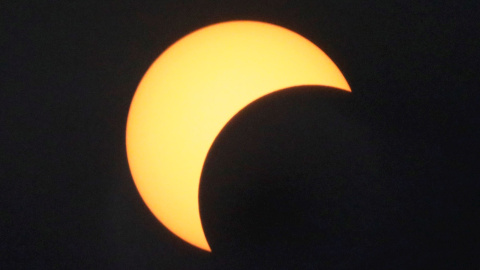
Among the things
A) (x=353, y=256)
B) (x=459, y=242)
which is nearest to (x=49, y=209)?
(x=353, y=256)

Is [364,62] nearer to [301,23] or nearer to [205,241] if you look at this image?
[301,23]

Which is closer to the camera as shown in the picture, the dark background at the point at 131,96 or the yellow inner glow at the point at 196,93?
the yellow inner glow at the point at 196,93

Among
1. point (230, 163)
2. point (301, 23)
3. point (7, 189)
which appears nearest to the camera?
point (230, 163)

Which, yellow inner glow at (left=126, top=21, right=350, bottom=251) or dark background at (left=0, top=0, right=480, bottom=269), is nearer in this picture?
yellow inner glow at (left=126, top=21, right=350, bottom=251)

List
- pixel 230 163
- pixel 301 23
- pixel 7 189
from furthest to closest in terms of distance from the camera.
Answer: pixel 7 189
pixel 301 23
pixel 230 163
